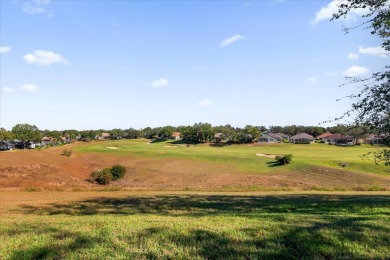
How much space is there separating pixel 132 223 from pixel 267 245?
12.7 feet

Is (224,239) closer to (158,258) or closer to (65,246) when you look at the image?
(158,258)

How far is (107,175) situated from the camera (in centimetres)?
5134

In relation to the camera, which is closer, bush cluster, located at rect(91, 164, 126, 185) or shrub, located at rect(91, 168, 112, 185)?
shrub, located at rect(91, 168, 112, 185)

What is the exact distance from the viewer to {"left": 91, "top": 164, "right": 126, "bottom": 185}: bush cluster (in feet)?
166

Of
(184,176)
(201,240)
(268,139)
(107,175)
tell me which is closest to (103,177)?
(107,175)

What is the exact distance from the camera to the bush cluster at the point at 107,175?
50562 mm

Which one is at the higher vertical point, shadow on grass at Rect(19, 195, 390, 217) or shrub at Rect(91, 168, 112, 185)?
shadow on grass at Rect(19, 195, 390, 217)

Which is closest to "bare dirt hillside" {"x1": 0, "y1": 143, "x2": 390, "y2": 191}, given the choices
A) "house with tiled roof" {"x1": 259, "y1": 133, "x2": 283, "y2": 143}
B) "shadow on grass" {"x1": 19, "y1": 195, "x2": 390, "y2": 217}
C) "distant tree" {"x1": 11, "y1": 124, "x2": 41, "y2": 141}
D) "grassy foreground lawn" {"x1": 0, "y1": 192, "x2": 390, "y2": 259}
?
"shadow on grass" {"x1": 19, "y1": 195, "x2": 390, "y2": 217}

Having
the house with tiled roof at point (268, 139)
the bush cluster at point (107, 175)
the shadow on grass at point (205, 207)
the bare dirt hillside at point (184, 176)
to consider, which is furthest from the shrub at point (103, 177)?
the house with tiled roof at point (268, 139)

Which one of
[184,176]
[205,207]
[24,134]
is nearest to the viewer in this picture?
[205,207]

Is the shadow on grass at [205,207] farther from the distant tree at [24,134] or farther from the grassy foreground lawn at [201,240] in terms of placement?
the distant tree at [24,134]

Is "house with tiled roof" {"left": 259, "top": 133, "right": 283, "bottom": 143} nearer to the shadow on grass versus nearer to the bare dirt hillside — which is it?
the bare dirt hillside

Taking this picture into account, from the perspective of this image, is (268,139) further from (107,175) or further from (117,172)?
(107,175)

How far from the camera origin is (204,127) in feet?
493
